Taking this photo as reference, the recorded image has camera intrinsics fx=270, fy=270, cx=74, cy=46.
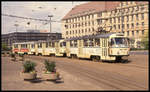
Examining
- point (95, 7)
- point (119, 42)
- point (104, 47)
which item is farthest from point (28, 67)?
point (95, 7)

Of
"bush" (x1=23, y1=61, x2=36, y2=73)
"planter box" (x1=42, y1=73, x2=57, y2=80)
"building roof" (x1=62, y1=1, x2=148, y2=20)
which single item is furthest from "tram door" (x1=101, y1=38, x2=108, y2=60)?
"building roof" (x1=62, y1=1, x2=148, y2=20)

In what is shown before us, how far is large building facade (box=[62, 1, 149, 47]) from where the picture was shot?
301ft

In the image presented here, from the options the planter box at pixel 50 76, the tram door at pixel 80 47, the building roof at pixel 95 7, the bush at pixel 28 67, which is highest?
the building roof at pixel 95 7

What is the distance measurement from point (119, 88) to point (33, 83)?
14.0 ft

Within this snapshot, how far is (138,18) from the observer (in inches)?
3661

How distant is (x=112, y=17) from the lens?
101 metres

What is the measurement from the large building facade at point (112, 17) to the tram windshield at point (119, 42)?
51.3 m

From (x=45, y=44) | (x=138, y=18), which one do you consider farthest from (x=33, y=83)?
(x=138, y=18)

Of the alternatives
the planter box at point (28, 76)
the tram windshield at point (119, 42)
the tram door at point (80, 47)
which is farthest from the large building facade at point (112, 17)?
the planter box at point (28, 76)

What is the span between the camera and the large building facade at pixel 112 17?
9169cm

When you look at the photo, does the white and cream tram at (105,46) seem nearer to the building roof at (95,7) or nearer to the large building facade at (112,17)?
the large building facade at (112,17)

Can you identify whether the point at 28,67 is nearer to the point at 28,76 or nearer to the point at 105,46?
the point at 28,76

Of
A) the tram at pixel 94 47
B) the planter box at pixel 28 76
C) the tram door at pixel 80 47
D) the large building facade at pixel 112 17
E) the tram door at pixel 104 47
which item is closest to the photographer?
the planter box at pixel 28 76

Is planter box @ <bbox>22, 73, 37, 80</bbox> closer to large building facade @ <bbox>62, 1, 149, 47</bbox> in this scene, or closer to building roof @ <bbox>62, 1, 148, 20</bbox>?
large building facade @ <bbox>62, 1, 149, 47</bbox>
